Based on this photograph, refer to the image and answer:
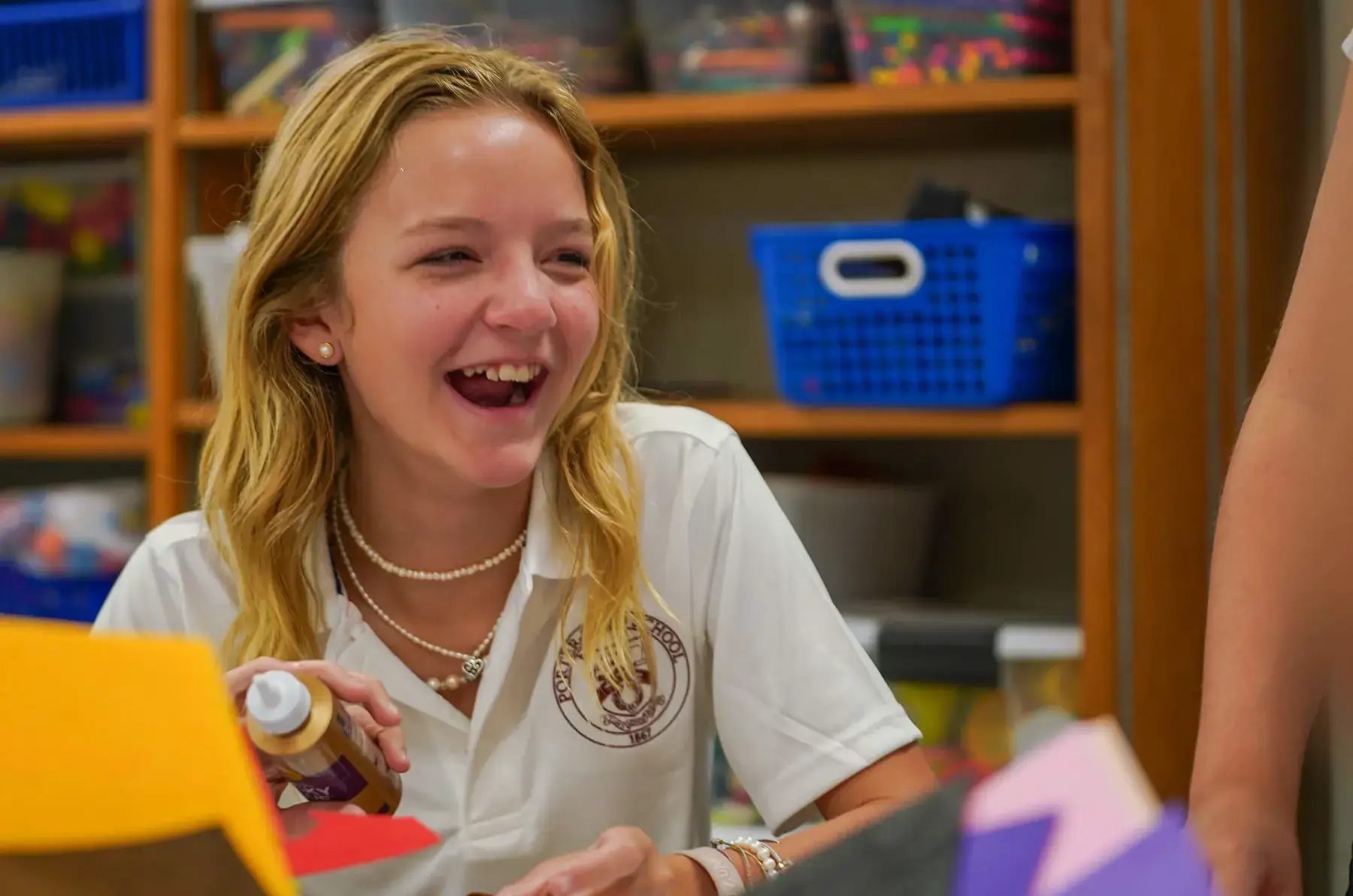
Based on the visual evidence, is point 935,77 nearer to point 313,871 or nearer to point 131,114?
point 131,114

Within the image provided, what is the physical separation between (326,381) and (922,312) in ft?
2.84

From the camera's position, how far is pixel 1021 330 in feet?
6.01

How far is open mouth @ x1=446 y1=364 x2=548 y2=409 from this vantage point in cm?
107

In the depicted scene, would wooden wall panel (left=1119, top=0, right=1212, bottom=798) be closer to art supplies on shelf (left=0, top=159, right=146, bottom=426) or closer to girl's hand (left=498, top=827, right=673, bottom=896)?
girl's hand (left=498, top=827, right=673, bottom=896)

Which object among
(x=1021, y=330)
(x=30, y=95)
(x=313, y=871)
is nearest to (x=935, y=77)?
(x=1021, y=330)

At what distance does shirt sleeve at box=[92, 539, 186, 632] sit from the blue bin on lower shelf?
109cm

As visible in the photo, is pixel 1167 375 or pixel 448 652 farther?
pixel 1167 375

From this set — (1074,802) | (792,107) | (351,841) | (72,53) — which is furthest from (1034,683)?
(72,53)

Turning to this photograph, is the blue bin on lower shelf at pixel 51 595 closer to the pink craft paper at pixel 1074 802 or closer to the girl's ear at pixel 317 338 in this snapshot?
the girl's ear at pixel 317 338

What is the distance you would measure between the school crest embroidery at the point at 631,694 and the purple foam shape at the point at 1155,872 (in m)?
0.80

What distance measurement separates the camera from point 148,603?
1181mm

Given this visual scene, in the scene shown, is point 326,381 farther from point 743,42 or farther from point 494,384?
point 743,42

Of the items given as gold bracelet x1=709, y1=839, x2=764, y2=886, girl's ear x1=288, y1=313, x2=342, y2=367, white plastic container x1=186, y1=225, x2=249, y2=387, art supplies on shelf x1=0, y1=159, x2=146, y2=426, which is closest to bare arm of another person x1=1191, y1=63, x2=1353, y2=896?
gold bracelet x1=709, y1=839, x2=764, y2=886

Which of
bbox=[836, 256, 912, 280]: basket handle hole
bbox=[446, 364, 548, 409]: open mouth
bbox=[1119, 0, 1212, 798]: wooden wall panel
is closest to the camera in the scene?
bbox=[446, 364, 548, 409]: open mouth
